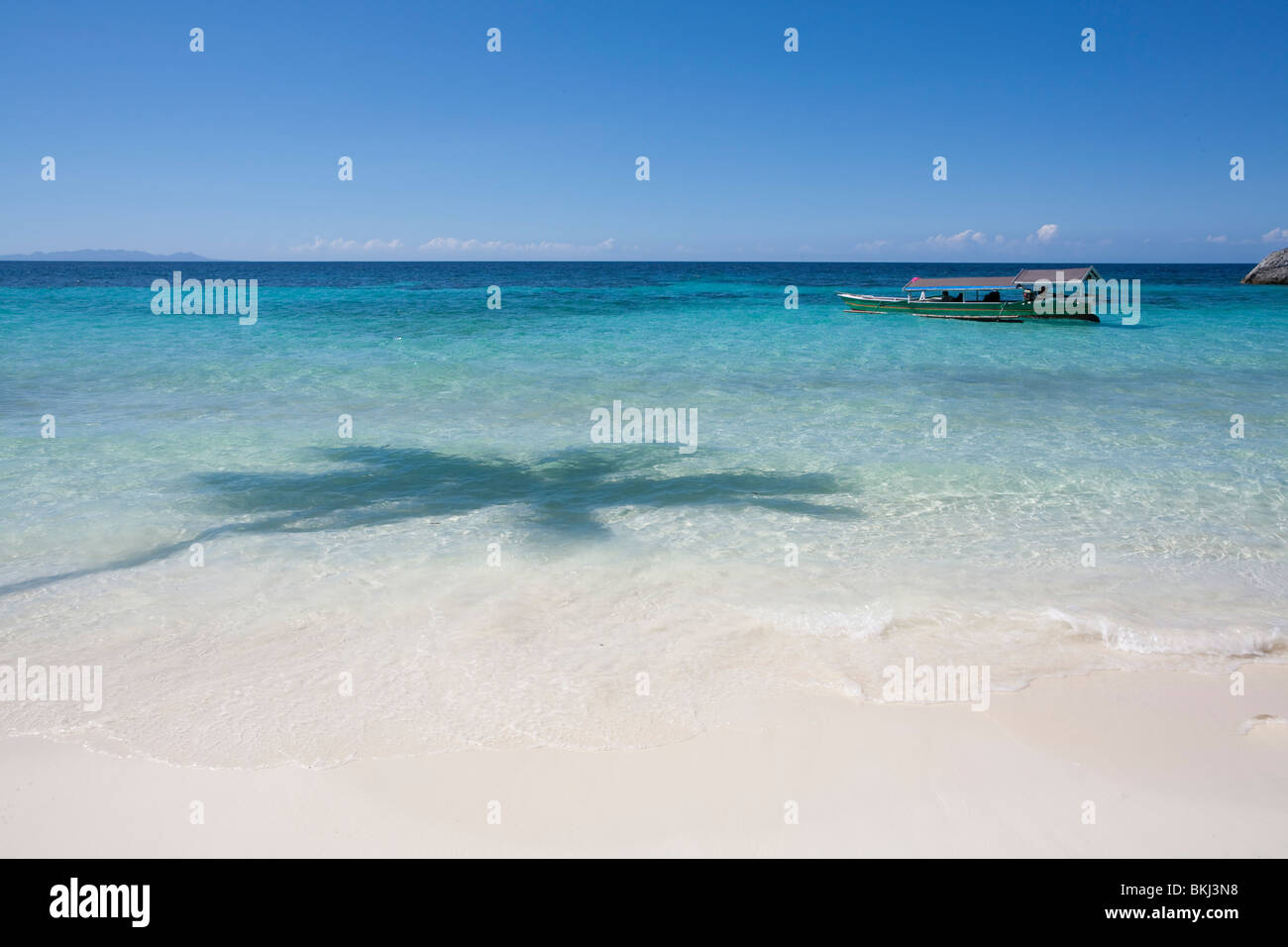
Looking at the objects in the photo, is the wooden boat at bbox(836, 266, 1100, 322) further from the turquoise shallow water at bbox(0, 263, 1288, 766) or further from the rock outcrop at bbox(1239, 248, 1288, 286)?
the rock outcrop at bbox(1239, 248, 1288, 286)

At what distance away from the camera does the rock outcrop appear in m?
66.5

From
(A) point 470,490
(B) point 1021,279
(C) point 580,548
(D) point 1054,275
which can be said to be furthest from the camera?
(B) point 1021,279

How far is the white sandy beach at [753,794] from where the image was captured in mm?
3770

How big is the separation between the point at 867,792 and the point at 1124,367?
2096 centimetres

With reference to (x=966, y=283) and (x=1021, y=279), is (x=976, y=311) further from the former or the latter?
(x=1021, y=279)

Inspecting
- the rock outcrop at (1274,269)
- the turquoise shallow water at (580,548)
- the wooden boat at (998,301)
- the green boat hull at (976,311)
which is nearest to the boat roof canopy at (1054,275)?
the wooden boat at (998,301)

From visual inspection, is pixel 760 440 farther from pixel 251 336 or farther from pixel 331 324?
pixel 331 324

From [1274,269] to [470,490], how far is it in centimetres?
8228

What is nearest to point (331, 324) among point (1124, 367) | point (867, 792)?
point (1124, 367)

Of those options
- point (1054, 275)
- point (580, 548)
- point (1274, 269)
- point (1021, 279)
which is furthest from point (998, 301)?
point (1274, 269)

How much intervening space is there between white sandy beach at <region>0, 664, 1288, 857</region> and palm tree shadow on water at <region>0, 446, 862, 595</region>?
3832mm

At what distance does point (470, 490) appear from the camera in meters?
9.70

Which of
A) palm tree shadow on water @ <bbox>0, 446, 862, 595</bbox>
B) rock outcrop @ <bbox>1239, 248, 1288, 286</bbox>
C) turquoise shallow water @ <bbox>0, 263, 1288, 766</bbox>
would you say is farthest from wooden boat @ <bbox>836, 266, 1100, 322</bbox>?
rock outcrop @ <bbox>1239, 248, 1288, 286</bbox>

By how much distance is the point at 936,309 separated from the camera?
36.3 m
